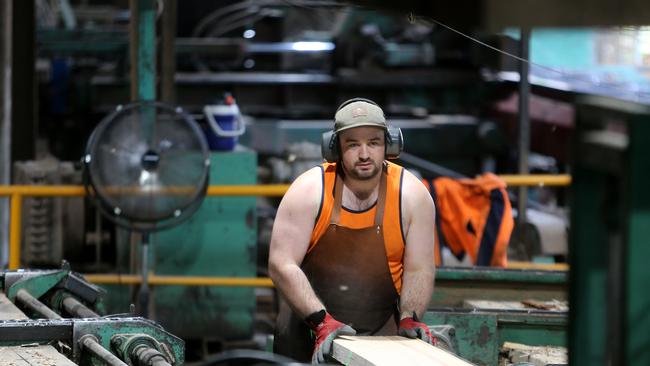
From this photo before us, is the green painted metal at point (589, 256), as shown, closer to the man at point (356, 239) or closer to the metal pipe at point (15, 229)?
the man at point (356, 239)

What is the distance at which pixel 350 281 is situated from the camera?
588 cm

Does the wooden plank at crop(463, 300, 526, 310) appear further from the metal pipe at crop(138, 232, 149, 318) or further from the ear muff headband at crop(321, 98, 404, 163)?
the metal pipe at crop(138, 232, 149, 318)

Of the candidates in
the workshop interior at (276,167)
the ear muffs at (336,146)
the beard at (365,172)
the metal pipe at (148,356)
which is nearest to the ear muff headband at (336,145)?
the ear muffs at (336,146)

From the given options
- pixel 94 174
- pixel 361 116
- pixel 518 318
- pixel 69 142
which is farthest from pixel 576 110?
pixel 69 142

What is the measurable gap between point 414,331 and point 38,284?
225 centimetres

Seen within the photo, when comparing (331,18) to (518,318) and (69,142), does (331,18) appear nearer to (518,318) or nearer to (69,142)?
(69,142)

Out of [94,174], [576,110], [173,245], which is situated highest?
[576,110]

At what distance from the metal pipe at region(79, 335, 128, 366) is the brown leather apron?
3.05 feet

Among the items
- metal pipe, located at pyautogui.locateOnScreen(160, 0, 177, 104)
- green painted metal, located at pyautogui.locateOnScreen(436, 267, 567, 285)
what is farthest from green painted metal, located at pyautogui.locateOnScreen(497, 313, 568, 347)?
metal pipe, located at pyautogui.locateOnScreen(160, 0, 177, 104)

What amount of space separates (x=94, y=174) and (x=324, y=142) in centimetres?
288

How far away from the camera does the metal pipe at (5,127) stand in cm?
1023

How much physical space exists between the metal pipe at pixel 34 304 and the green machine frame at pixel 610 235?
3.58m

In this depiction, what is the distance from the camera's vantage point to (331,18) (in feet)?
58.4

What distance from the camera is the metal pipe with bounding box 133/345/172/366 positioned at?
204 inches
